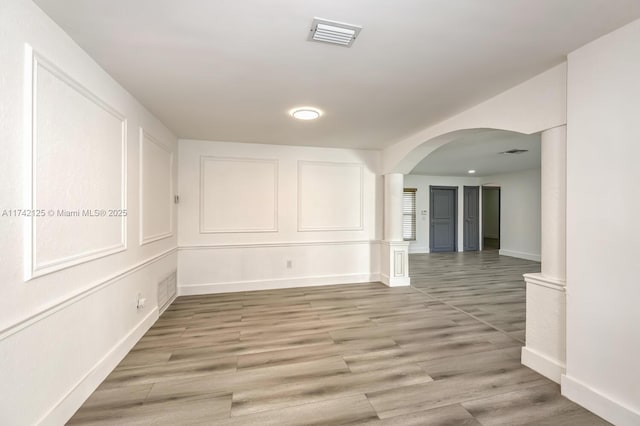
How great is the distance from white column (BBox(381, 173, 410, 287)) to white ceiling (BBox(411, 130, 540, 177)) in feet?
3.60

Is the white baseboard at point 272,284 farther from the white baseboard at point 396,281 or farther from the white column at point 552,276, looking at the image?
the white column at point 552,276

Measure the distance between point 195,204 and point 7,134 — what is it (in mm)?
3055

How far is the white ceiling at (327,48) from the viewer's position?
1.49 m

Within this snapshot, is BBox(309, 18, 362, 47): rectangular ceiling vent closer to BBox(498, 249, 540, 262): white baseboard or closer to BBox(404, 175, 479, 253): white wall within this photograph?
BBox(404, 175, 479, 253): white wall

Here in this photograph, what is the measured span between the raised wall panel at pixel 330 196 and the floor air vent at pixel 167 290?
2068 millimetres

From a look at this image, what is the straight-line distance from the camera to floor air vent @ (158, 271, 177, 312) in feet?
11.2

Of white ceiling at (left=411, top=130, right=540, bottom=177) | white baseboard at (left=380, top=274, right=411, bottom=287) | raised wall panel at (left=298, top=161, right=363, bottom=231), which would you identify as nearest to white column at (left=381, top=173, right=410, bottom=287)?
white baseboard at (left=380, top=274, right=411, bottom=287)

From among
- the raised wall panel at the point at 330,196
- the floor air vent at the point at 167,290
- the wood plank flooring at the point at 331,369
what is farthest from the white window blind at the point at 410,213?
the floor air vent at the point at 167,290

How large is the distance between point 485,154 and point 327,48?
191 inches

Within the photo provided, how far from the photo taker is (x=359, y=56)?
6.37 ft

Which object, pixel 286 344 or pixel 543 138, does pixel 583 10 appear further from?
pixel 286 344

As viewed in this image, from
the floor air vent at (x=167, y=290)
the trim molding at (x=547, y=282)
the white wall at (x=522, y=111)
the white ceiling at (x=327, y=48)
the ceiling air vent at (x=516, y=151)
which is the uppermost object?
the ceiling air vent at (x=516, y=151)

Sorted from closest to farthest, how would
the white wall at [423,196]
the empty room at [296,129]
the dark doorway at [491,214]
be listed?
the empty room at [296,129], the white wall at [423,196], the dark doorway at [491,214]

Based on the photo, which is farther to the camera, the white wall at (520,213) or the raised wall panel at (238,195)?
the white wall at (520,213)
